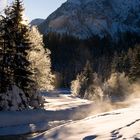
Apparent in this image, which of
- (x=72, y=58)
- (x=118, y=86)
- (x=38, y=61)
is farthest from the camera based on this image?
(x=72, y=58)

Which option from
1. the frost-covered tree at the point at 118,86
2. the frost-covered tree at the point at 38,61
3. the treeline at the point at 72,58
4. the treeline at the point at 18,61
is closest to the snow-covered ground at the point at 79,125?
the treeline at the point at 18,61

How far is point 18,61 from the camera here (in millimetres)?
39562

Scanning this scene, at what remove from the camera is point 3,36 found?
3900cm

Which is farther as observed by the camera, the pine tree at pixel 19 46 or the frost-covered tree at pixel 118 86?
the frost-covered tree at pixel 118 86

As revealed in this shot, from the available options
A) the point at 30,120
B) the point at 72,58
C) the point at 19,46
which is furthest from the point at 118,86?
the point at 72,58

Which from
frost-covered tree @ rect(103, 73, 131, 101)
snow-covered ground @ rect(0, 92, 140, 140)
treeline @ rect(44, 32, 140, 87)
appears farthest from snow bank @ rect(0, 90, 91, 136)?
treeline @ rect(44, 32, 140, 87)

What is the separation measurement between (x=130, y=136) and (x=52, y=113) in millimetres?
21594

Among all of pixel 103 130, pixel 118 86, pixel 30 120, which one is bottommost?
pixel 118 86

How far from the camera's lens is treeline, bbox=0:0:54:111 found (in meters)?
37.6

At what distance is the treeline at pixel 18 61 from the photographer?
37594 mm

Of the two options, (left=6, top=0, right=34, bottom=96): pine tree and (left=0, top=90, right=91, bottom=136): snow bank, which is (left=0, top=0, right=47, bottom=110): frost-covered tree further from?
(left=0, top=90, right=91, bottom=136): snow bank

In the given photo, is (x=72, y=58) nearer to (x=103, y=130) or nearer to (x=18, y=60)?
(x=18, y=60)

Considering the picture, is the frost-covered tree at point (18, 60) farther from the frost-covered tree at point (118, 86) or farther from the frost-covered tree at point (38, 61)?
the frost-covered tree at point (118, 86)

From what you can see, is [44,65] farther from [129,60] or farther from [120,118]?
[129,60]
